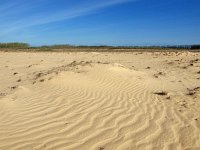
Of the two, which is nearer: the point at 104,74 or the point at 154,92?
the point at 154,92

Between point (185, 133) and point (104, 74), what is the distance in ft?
23.8

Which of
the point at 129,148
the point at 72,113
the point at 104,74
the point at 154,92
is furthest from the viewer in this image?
the point at 104,74

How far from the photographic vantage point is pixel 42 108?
6.84m

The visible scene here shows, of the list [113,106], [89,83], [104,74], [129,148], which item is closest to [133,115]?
[113,106]

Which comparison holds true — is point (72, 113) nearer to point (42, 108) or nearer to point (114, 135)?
point (42, 108)

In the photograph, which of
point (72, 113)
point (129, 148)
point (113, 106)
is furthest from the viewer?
point (113, 106)

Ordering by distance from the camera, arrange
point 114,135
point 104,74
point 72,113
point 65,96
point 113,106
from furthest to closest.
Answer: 1. point 104,74
2. point 65,96
3. point 113,106
4. point 72,113
5. point 114,135

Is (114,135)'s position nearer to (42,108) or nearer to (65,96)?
(42,108)

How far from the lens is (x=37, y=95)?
27.2ft

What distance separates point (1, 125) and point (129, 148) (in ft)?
8.23

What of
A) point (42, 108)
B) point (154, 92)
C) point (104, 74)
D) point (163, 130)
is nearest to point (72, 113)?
point (42, 108)

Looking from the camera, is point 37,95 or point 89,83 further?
point 89,83

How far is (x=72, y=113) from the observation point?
6438 mm

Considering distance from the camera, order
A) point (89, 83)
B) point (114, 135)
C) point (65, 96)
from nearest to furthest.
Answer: point (114, 135), point (65, 96), point (89, 83)
